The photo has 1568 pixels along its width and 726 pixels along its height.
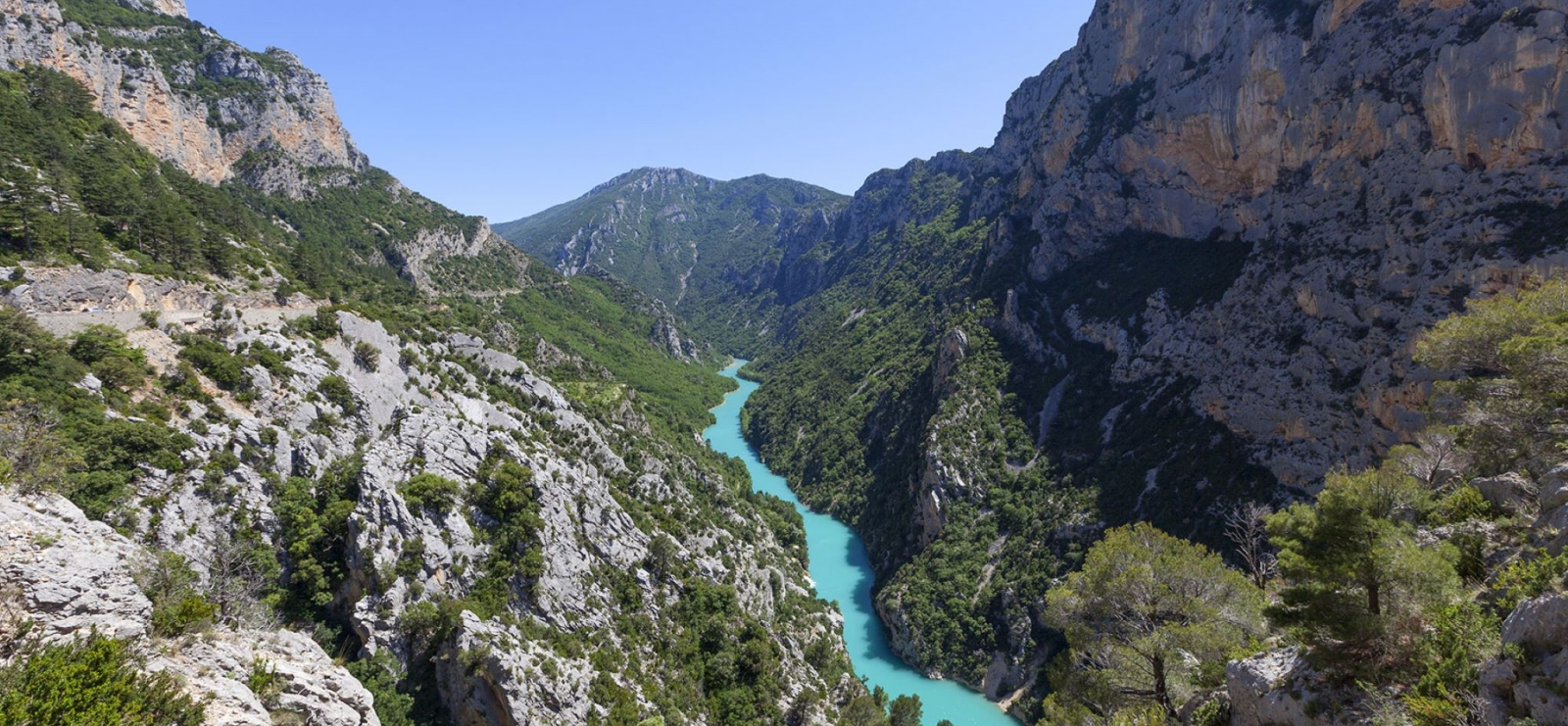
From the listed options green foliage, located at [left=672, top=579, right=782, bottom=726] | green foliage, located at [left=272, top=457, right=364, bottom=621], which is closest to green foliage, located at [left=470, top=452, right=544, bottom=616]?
green foliage, located at [left=272, top=457, right=364, bottom=621]

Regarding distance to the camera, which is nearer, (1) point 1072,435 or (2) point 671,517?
(2) point 671,517

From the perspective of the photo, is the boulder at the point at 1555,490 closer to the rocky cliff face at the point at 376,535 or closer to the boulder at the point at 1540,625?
the boulder at the point at 1540,625

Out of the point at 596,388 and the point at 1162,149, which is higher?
the point at 1162,149

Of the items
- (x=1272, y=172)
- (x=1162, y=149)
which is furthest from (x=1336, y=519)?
(x=1162, y=149)

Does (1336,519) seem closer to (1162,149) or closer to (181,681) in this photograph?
(181,681)

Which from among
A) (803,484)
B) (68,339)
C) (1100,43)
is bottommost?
→ (803,484)

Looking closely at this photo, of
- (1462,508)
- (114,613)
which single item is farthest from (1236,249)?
(114,613)

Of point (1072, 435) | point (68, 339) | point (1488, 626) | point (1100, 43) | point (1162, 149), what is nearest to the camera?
point (1488, 626)

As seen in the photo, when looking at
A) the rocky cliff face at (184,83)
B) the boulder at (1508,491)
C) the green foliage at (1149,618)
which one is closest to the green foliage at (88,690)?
the green foliage at (1149,618)
